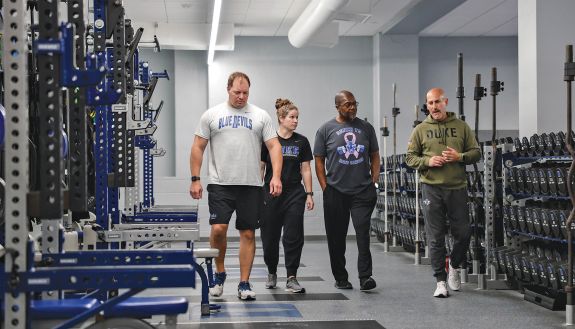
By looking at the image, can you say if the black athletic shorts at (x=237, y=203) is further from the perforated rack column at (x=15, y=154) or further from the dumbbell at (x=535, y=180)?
the perforated rack column at (x=15, y=154)

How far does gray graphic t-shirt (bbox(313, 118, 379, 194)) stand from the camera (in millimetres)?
6465

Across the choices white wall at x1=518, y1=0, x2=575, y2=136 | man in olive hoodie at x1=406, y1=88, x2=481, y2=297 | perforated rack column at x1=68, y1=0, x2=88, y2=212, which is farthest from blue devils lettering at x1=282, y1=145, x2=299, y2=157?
perforated rack column at x1=68, y1=0, x2=88, y2=212

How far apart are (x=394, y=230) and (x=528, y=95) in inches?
130

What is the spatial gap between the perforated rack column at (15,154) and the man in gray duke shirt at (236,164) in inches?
117

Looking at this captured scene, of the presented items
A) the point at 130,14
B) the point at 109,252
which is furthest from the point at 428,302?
the point at 130,14

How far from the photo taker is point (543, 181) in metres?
5.74

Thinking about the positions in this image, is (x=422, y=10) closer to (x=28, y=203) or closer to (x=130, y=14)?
(x=130, y=14)

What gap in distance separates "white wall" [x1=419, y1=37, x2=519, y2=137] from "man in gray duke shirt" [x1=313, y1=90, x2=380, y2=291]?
7.89 metres

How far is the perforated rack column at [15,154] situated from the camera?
2699 mm

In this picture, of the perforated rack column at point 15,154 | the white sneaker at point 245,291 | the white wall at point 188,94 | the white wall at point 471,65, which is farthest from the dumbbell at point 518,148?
the white wall at point 188,94

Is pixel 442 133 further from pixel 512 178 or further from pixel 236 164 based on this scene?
pixel 236 164

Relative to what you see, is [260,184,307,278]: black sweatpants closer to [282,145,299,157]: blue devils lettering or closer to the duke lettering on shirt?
[282,145,299,157]: blue devils lettering

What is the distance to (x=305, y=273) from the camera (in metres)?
8.05

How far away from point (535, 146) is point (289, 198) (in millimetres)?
1929
